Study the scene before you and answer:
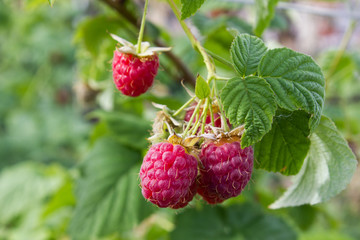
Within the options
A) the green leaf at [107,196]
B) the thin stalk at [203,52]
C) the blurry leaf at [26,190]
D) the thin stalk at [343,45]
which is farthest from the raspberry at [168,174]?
the blurry leaf at [26,190]

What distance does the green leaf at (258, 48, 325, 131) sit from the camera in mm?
500

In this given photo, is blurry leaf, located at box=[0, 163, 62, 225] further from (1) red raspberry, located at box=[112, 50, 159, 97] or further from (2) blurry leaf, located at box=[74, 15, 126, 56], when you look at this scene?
(1) red raspberry, located at box=[112, 50, 159, 97]

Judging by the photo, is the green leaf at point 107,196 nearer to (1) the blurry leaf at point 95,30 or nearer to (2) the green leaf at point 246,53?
(1) the blurry leaf at point 95,30

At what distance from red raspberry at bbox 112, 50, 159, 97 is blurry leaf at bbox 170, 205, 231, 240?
0.68m

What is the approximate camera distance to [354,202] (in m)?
3.77

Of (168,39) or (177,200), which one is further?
(168,39)

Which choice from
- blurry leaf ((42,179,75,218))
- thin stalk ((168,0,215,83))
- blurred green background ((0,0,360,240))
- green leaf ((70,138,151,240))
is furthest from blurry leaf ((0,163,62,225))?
thin stalk ((168,0,215,83))

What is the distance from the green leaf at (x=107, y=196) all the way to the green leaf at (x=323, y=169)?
534 mm

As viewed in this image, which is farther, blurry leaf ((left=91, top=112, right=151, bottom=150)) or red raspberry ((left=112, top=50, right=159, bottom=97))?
blurry leaf ((left=91, top=112, right=151, bottom=150))

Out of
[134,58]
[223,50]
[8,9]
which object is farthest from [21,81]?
[134,58]

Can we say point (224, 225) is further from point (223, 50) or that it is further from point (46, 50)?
point (46, 50)

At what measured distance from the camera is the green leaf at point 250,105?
470 mm

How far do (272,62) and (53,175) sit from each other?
141cm

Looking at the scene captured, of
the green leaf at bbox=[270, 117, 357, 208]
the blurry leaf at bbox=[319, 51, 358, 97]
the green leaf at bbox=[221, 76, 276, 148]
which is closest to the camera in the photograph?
the green leaf at bbox=[221, 76, 276, 148]
